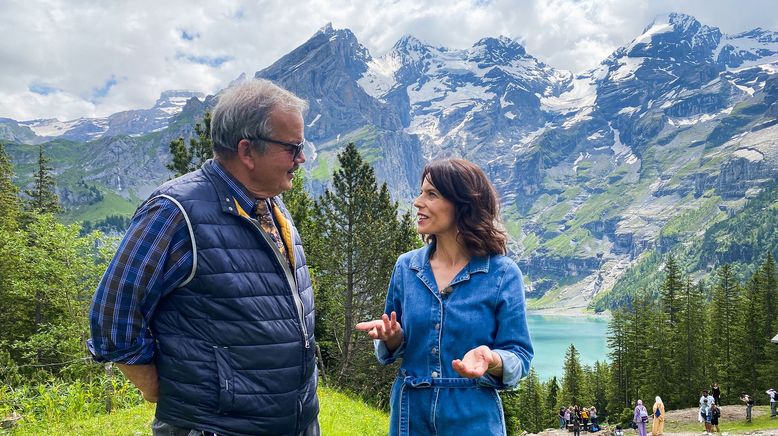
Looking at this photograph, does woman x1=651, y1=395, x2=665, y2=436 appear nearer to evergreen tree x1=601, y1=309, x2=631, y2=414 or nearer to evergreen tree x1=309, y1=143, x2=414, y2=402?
evergreen tree x1=309, y1=143, x2=414, y2=402

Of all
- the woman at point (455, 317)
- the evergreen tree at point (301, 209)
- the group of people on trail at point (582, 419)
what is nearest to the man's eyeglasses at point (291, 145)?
the woman at point (455, 317)

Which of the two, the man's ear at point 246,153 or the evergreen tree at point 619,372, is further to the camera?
the evergreen tree at point 619,372

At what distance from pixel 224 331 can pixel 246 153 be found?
0.99 m

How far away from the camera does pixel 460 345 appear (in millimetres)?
2816

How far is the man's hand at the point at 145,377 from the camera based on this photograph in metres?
2.60

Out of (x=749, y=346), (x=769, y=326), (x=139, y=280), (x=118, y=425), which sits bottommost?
(x=749, y=346)

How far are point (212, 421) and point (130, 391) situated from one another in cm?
773

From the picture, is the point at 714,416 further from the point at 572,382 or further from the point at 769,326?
the point at 572,382

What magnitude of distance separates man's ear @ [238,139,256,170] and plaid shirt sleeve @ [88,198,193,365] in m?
0.49

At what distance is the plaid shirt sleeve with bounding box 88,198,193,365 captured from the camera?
2.52 meters

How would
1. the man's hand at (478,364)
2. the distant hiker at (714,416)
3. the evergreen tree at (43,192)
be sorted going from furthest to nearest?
the evergreen tree at (43,192) < the distant hiker at (714,416) < the man's hand at (478,364)

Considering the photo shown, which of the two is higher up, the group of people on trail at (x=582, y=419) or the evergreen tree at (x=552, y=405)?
the group of people on trail at (x=582, y=419)

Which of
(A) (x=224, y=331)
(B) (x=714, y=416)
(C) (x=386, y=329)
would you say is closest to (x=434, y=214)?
(C) (x=386, y=329)

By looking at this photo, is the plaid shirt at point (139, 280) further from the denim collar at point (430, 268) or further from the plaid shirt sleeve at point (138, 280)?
the denim collar at point (430, 268)
